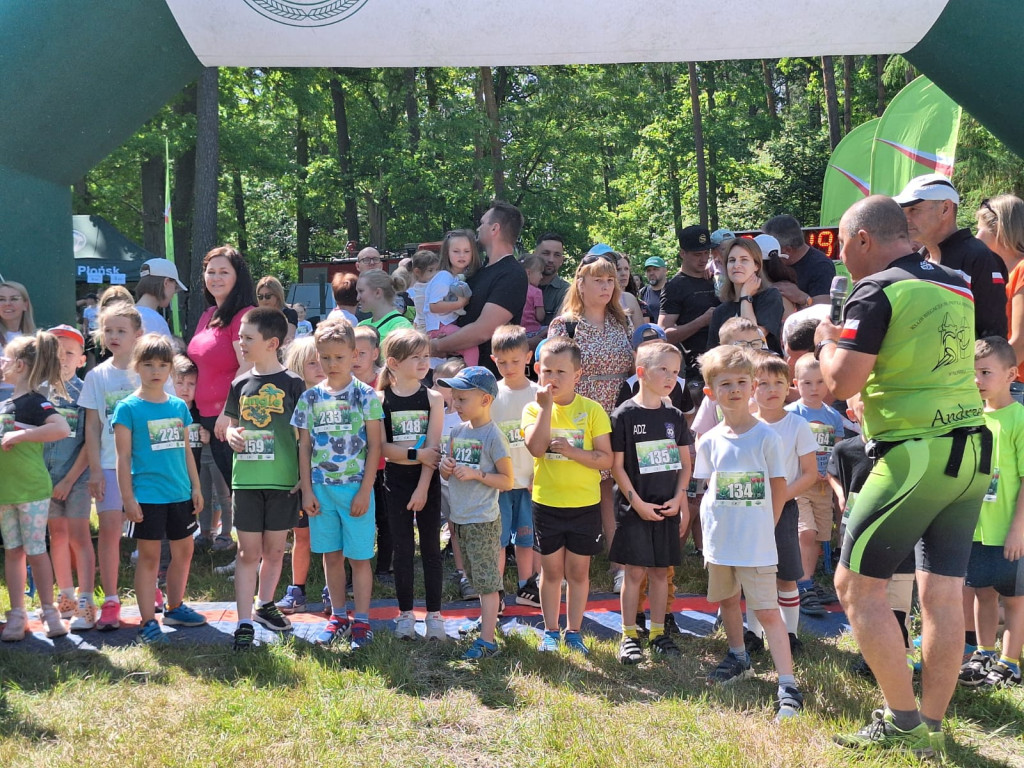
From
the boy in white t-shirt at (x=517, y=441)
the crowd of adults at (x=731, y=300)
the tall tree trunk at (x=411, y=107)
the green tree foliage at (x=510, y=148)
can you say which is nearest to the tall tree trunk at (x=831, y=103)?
the green tree foliage at (x=510, y=148)

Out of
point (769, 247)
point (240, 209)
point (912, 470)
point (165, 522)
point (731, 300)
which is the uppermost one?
point (240, 209)

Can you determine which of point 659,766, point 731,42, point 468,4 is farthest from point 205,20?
point 659,766

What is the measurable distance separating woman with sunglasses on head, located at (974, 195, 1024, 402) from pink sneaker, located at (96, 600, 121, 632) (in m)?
4.60

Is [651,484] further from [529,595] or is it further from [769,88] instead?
[769,88]

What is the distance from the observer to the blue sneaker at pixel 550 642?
4.45 metres

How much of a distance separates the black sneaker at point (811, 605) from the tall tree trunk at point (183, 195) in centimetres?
1854

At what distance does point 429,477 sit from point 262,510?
85cm

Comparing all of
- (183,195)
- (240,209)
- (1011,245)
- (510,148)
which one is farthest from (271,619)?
(240,209)

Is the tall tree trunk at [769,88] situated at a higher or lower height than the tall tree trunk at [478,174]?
higher

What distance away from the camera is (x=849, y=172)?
12.2m

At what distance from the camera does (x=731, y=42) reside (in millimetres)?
5883

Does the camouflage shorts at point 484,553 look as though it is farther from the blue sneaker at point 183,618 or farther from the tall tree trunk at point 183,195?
the tall tree trunk at point 183,195

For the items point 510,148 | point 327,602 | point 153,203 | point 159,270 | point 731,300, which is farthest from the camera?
point 510,148

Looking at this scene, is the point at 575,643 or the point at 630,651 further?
the point at 575,643
